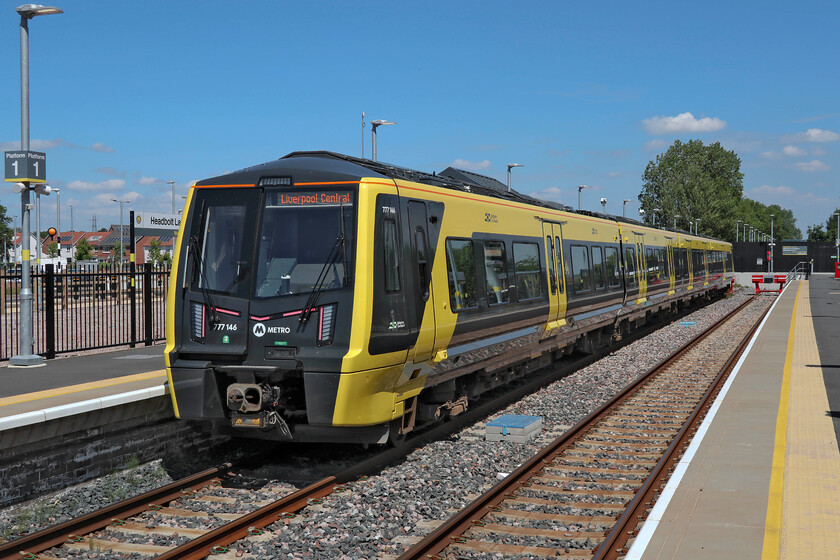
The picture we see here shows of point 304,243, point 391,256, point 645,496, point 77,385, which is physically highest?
point 304,243

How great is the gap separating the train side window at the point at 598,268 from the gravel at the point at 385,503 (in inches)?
246

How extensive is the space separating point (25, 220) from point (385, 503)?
28.4ft

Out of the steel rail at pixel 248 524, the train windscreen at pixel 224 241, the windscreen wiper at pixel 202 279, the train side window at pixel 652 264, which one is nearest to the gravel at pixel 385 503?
the steel rail at pixel 248 524

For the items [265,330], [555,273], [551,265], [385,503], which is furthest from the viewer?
[555,273]

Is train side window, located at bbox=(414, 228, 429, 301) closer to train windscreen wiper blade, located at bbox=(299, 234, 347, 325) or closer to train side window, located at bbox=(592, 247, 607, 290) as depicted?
train windscreen wiper blade, located at bbox=(299, 234, 347, 325)

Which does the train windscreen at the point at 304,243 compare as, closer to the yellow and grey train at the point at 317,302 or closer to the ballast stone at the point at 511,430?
the yellow and grey train at the point at 317,302

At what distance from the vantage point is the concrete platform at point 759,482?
571 cm

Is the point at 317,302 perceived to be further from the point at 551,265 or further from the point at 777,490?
the point at 551,265

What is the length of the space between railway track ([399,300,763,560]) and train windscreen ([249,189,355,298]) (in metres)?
2.64

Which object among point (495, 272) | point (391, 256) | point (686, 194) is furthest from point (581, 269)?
point (686, 194)

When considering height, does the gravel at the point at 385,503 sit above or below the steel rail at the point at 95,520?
below

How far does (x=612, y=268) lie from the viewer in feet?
63.7

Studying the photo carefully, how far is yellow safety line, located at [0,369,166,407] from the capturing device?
8953mm

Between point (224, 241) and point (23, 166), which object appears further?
point (23, 166)
